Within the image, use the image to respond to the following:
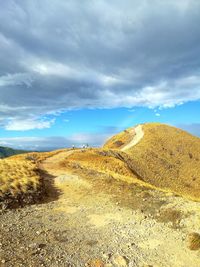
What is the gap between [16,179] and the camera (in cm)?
3170

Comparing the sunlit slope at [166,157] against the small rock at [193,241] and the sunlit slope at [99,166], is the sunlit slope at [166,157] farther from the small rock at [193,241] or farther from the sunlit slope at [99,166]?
the small rock at [193,241]

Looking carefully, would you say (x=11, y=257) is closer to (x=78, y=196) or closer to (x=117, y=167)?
(x=78, y=196)

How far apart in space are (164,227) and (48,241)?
7.91m

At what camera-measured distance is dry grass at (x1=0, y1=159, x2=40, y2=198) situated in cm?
2937

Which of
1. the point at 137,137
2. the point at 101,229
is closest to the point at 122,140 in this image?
the point at 137,137

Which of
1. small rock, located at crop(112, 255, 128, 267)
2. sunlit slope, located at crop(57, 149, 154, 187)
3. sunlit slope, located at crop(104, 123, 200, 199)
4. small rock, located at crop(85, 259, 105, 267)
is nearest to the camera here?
small rock, located at crop(85, 259, 105, 267)

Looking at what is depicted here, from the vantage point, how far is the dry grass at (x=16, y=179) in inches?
1156

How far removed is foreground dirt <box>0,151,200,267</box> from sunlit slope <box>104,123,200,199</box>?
40.3m

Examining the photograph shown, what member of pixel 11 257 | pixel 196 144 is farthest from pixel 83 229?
pixel 196 144

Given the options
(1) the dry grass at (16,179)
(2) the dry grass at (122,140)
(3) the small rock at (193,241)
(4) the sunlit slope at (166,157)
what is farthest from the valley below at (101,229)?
(2) the dry grass at (122,140)

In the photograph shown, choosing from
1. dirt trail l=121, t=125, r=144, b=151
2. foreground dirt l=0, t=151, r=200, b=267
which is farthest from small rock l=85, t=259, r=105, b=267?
dirt trail l=121, t=125, r=144, b=151

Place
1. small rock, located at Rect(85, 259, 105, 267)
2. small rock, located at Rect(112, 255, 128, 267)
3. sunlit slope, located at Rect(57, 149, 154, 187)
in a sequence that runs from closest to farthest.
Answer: small rock, located at Rect(85, 259, 105, 267)
small rock, located at Rect(112, 255, 128, 267)
sunlit slope, located at Rect(57, 149, 154, 187)

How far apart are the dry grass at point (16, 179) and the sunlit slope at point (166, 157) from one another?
130ft

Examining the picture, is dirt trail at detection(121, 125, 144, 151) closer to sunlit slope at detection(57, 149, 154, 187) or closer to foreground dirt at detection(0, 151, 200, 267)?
sunlit slope at detection(57, 149, 154, 187)
